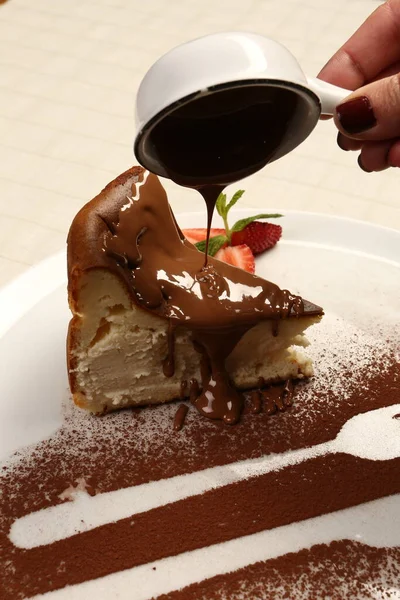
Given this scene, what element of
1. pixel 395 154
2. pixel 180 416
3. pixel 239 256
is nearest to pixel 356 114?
pixel 395 154

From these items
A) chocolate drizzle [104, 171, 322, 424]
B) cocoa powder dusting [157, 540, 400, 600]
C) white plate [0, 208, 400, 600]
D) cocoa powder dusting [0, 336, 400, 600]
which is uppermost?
chocolate drizzle [104, 171, 322, 424]

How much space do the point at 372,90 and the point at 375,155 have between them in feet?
1.14

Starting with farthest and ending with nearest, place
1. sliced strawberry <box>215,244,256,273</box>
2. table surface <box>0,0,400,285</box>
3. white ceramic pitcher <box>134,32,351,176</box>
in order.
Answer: table surface <box>0,0,400,285</box>, sliced strawberry <box>215,244,256,273</box>, white ceramic pitcher <box>134,32,351,176</box>

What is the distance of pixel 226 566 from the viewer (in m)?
1.73

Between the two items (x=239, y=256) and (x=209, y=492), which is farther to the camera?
(x=239, y=256)

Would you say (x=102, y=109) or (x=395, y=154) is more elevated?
(x=395, y=154)

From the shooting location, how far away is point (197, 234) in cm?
241

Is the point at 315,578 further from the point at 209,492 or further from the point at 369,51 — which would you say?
the point at 369,51

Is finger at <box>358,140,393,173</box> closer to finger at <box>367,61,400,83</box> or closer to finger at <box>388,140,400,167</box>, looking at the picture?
finger at <box>388,140,400,167</box>

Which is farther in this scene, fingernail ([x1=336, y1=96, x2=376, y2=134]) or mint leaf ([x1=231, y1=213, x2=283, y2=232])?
mint leaf ([x1=231, y1=213, x2=283, y2=232])

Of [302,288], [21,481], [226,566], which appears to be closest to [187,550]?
[226,566]

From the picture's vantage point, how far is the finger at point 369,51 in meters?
2.12

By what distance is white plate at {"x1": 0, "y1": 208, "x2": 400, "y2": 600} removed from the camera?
2.06 m

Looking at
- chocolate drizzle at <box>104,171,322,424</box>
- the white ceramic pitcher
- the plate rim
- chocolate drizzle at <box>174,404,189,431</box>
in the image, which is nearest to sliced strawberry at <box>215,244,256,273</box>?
the plate rim
